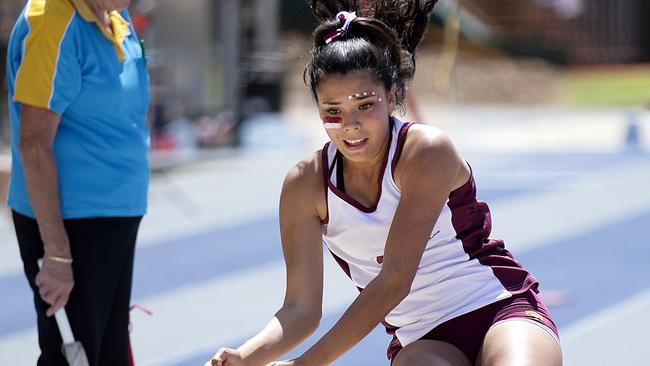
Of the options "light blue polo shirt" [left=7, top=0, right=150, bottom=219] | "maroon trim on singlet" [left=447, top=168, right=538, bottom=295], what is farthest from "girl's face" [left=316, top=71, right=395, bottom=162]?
"light blue polo shirt" [left=7, top=0, right=150, bottom=219]

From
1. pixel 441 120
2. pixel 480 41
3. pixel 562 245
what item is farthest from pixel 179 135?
pixel 480 41

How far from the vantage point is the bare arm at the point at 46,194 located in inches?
130

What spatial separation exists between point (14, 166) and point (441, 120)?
1710 centimetres

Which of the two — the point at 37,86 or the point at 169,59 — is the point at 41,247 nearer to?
the point at 37,86

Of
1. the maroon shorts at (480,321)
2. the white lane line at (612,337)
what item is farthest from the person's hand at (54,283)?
the white lane line at (612,337)

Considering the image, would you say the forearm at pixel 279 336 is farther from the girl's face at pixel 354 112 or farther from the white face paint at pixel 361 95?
the white face paint at pixel 361 95

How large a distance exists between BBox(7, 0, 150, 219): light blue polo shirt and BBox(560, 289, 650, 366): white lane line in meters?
2.43

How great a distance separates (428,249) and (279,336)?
486 mm

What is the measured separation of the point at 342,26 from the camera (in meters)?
3.06

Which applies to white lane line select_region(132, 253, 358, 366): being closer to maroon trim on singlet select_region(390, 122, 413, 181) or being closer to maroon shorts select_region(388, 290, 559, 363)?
maroon shorts select_region(388, 290, 559, 363)

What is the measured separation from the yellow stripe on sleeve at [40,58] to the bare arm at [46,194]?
0.04 metres

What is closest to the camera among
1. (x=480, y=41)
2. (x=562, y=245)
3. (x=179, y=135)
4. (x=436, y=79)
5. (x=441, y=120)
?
(x=562, y=245)

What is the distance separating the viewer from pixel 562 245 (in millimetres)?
7969

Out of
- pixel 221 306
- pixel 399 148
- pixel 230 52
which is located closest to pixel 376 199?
pixel 399 148
